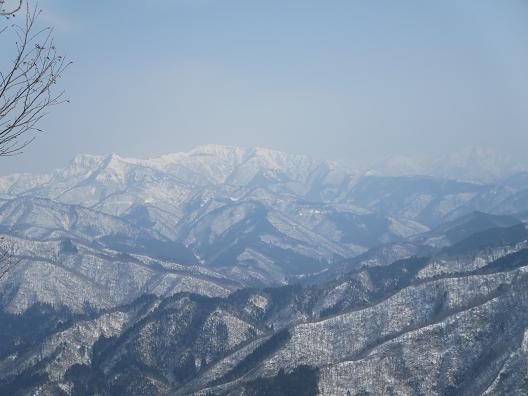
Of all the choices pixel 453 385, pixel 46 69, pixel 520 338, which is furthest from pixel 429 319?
pixel 46 69

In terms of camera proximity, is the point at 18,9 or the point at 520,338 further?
the point at 520,338

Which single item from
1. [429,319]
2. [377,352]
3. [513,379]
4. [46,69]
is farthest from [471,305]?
[46,69]

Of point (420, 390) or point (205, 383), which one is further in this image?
point (205, 383)

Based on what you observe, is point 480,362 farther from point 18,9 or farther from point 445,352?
point 18,9

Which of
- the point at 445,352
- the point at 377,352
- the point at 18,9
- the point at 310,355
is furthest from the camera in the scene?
the point at 310,355

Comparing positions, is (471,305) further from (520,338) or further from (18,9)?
(18,9)

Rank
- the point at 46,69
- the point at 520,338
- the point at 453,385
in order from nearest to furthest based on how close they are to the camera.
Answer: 1. the point at 46,69
2. the point at 520,338
3. the point at 453,385

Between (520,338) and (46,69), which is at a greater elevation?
(46,69)

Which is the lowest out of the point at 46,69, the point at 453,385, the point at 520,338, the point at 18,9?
the point at 453,385

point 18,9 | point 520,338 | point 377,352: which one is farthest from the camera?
point 377,352
